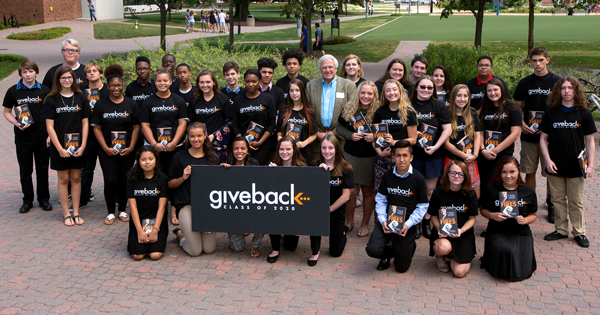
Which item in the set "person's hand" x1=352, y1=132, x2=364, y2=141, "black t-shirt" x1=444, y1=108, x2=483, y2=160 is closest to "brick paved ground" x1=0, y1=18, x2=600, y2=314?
"black t-shirt" x1=444, y1=108, x2=483, y2=160

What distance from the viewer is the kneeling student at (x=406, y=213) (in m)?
5.99

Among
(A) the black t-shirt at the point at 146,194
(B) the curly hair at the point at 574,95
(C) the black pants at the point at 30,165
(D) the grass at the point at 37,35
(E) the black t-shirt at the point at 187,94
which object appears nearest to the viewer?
(A) the black t-shirt at the point at 146,194

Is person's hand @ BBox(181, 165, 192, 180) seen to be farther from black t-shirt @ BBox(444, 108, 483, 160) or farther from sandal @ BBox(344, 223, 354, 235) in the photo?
black t-shirt @ BBox(444, 108, 483, 160)

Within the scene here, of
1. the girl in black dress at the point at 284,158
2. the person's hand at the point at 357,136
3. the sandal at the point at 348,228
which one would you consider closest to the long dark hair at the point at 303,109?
A: the person's hand at the point at 357,136

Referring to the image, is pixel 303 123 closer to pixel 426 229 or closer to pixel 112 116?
pixel 426 229

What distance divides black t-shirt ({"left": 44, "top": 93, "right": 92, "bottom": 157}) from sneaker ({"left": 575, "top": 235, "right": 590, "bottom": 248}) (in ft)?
22.1

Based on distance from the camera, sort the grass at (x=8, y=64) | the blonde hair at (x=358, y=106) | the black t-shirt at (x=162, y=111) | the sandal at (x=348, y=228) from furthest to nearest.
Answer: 1. the grass at (x=8, y=64)
2. the black t-shirt at (x=162, y=111)
3. the sandal at (x=348, y=228)
4. the blonde hair at (x=358, y=106)

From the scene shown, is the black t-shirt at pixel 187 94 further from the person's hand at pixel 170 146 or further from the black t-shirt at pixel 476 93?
the black t-shirt at pixel 476 93

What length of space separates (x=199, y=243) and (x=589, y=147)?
4.95 metres

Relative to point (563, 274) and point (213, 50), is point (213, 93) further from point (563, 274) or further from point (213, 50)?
point (213, 50)

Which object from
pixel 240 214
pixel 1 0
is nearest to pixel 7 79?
pixel 240 214

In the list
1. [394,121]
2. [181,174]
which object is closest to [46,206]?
[181,174]

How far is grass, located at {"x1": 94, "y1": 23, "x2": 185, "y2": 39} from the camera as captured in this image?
122 feet

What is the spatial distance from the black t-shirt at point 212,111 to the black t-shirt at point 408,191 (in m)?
2.66
